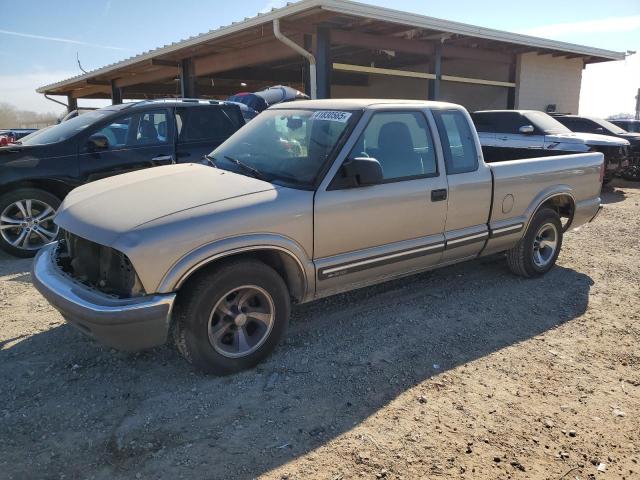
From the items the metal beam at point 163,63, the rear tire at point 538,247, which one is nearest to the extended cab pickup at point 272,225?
the rear tire at point 538,247

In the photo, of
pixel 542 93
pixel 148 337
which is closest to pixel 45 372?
pixel 148 337

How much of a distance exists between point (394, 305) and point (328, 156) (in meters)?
1.64

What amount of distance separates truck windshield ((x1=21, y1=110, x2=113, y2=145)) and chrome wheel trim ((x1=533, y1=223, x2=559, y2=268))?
5421mm

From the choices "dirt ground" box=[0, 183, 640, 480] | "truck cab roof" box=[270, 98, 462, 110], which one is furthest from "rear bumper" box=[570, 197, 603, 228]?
"truck cab roof" box=[270, 98, 462, 110]

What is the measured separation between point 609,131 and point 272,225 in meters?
12.5

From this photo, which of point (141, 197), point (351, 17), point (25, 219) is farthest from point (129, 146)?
point (351, 17)

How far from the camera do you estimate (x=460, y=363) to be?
3658 mm

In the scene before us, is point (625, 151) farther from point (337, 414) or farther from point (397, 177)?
point (337, 414)

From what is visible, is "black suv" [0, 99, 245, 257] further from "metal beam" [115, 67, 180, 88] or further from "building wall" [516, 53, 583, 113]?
"building wall" [516, 53, 583, 113]

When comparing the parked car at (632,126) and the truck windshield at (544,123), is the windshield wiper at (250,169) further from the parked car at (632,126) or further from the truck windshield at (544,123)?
the parked car at (632,126)

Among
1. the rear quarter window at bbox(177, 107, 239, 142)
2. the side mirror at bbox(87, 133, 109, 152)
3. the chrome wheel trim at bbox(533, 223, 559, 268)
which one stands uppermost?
the rear quarter window at bbox(177, 107, 239, 142)

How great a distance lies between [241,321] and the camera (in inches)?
133

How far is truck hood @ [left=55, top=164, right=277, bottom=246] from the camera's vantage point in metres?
3.09

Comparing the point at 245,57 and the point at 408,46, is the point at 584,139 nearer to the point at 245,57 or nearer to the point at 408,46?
the point at 408,46
